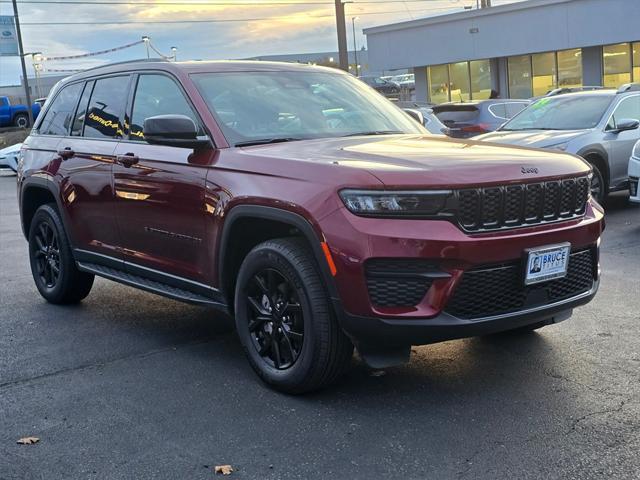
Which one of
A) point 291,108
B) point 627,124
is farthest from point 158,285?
point 627,124

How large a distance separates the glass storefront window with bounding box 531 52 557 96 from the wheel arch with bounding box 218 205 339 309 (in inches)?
1097

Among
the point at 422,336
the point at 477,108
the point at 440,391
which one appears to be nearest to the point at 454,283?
the point at 422,336

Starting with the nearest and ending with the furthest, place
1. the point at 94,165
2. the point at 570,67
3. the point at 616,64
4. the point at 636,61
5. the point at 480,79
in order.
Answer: the point at 94,165, the point at 636,61, the point at 616,64, the point at 570,67, the point at 480,79

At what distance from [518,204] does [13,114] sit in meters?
38.4

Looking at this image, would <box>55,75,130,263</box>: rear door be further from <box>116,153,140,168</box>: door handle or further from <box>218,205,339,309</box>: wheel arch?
<box>218,205,339,309</box>: wheel arch

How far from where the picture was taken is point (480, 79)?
33062mm

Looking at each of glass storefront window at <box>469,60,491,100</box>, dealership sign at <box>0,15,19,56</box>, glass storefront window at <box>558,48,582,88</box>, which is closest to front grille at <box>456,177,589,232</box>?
glass storefront window at <box>558,48,582,88</box>

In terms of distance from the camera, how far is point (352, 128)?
16.8 feet

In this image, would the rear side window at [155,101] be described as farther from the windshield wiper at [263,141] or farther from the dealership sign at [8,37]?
the dealership sign at [8,37]

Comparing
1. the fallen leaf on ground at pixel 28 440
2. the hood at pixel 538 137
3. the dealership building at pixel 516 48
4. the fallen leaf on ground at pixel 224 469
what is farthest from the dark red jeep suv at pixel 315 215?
the dealership building at pixel 516 48

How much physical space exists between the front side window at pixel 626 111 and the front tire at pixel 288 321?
7.84 m

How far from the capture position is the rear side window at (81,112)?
6.11 meters

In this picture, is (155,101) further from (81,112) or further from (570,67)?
(570,67)

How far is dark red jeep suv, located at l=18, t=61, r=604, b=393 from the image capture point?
371 cm
